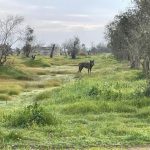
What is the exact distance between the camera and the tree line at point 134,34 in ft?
86.0

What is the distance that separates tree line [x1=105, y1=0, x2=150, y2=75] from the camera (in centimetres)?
2620

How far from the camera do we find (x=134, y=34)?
53375 mm

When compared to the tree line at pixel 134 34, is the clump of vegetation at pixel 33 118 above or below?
below

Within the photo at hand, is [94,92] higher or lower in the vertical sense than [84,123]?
higher

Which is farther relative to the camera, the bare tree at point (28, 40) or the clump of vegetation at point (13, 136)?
the bare tree at point (28, 40)

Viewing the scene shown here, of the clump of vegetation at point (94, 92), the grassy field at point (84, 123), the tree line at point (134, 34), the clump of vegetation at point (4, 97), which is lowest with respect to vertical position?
the clump of vegetation at point (4, 97)

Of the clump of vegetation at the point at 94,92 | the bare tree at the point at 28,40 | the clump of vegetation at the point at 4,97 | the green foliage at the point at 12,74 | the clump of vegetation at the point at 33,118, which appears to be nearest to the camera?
the clump of vegetation at the point at 33,118

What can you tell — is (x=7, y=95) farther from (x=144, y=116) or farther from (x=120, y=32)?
(x=120, y=32)

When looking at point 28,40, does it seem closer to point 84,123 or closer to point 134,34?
point 134,34

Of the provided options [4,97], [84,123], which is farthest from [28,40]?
[84,123]

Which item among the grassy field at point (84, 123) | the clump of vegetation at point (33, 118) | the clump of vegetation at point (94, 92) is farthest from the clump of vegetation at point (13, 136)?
the clump of vegetation at point (94, 92)

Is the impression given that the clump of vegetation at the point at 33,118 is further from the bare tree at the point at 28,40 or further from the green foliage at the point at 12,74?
the bare tree at the point at 28,40

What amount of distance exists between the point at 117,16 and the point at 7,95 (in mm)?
35256

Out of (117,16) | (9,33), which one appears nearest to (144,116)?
(117,16)
